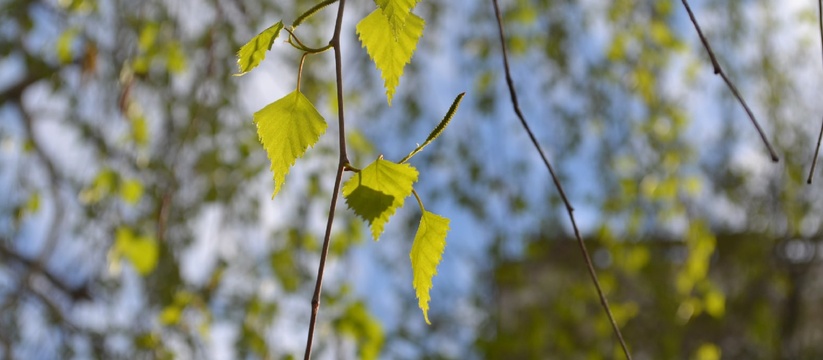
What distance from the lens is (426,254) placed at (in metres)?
0.66

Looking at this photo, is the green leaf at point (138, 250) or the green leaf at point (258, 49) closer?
the green leaf at point (258, 49)

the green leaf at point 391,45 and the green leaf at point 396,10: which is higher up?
the green leaf at point 391,45

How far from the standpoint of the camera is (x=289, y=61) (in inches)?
102

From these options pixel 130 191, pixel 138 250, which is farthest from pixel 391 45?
pixel 130 191

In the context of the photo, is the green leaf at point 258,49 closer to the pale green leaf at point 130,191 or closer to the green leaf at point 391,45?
the green leaf at point 391,45

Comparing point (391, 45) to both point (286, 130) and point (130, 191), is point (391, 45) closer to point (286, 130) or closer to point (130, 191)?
point (286, 130)

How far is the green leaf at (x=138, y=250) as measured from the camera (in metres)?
2.11

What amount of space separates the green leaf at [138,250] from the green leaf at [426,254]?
1551mm

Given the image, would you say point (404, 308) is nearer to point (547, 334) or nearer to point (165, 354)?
point (547, 334)

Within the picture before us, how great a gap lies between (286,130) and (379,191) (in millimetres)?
70

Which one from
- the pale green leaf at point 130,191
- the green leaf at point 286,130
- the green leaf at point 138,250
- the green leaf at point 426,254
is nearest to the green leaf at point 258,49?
the green leaf at point 286,130

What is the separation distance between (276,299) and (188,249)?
0.23 m

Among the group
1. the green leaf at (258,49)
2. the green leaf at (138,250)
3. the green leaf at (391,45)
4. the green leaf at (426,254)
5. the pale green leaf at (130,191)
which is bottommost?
the green leaf at (426,254)

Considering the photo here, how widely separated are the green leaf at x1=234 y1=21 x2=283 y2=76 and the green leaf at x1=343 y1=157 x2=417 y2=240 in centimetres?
9
